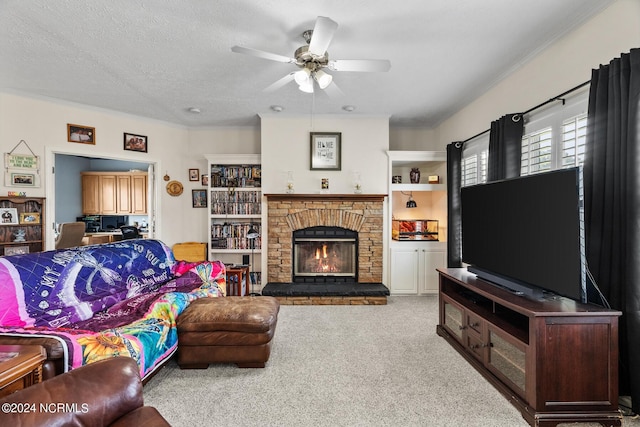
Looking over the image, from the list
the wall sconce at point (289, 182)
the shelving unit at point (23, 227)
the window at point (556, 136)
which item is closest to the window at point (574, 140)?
the window at point (556, 136)

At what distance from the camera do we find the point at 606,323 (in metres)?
1.74

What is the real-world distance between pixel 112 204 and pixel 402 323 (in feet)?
22.6

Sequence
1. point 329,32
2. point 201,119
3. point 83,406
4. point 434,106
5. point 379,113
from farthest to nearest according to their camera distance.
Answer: point 201,119 < point 379,113 < point 434,106 < point 329,32 < point 83,406

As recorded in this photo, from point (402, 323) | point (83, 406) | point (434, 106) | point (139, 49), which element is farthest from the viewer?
point (434, 106)

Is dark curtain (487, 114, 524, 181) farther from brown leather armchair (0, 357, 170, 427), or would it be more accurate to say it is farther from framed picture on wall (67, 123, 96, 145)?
framed picture on wall (67, 123, 96, 145)

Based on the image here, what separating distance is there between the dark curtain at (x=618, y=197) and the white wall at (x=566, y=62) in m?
0.30

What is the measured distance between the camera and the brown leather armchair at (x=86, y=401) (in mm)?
915

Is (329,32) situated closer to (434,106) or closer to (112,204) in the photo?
(434,106)

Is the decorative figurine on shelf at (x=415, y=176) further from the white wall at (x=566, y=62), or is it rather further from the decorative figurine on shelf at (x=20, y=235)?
the decorative figurine on shelf at (x=20, y=235)

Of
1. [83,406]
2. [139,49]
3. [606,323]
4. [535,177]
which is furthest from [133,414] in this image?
[139,49]

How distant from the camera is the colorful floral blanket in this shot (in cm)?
180

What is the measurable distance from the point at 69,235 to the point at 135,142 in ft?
6.25

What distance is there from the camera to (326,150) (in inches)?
180

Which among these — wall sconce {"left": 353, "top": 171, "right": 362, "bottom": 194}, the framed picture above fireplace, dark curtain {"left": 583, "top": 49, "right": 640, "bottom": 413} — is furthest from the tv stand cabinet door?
the framed picture above fireplace
